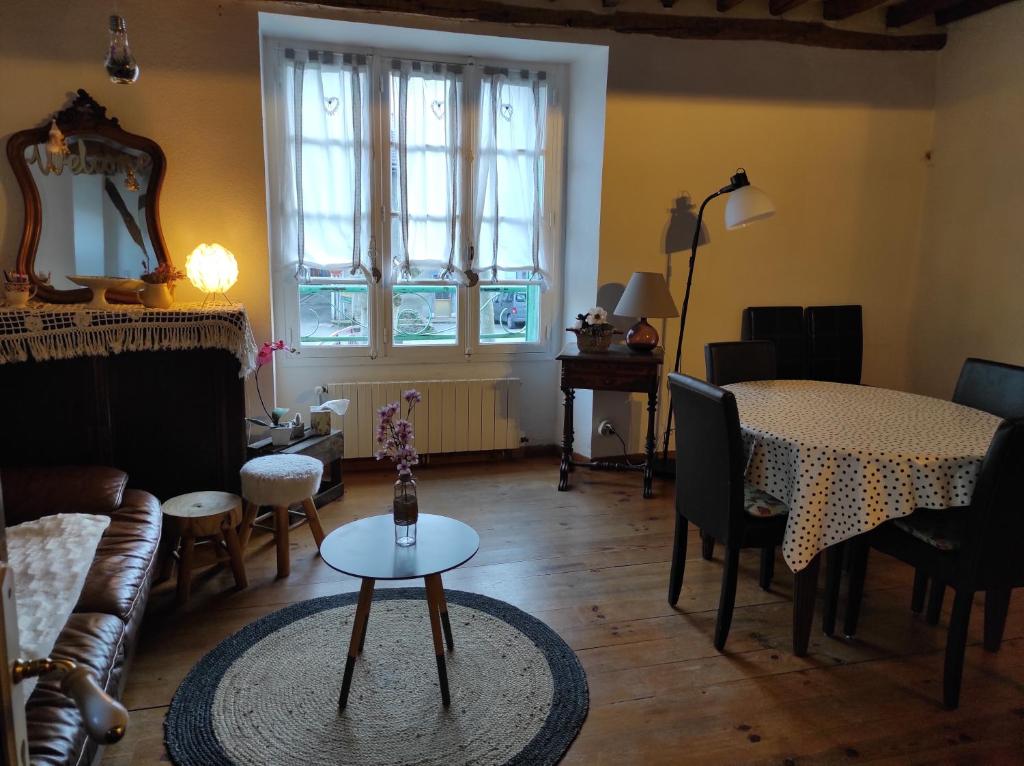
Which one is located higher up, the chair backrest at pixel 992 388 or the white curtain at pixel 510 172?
the white curtain at pixel 510 172

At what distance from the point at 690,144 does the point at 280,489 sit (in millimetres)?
2909

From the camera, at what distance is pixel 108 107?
3.29m

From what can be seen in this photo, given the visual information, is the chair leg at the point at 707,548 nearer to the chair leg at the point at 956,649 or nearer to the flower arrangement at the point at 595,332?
the chair leg at the point at 956,649

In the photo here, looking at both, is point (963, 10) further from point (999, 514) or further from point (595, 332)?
point (999, 514)

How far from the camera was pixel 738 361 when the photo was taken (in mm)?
3230

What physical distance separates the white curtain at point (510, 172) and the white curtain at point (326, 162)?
26.0 inches

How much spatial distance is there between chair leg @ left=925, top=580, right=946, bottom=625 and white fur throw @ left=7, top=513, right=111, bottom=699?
270 centimetres

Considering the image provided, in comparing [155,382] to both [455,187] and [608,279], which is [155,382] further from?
[608,279]

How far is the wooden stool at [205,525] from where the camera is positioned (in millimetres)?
2616

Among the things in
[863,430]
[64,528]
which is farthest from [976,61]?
[64,528]

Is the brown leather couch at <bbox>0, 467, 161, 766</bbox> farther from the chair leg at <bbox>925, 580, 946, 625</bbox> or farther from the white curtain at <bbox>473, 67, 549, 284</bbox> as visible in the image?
the chair leg at <bbox>925, 580, 946, 625</bbox>

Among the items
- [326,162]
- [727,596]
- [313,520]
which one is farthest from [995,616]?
[326,162]

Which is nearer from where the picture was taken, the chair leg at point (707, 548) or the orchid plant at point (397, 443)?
the orchid plant at point (397, 443)

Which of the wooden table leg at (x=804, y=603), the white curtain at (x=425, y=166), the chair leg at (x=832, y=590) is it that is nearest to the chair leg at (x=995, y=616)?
the chair leg at (x=832, y=590)
